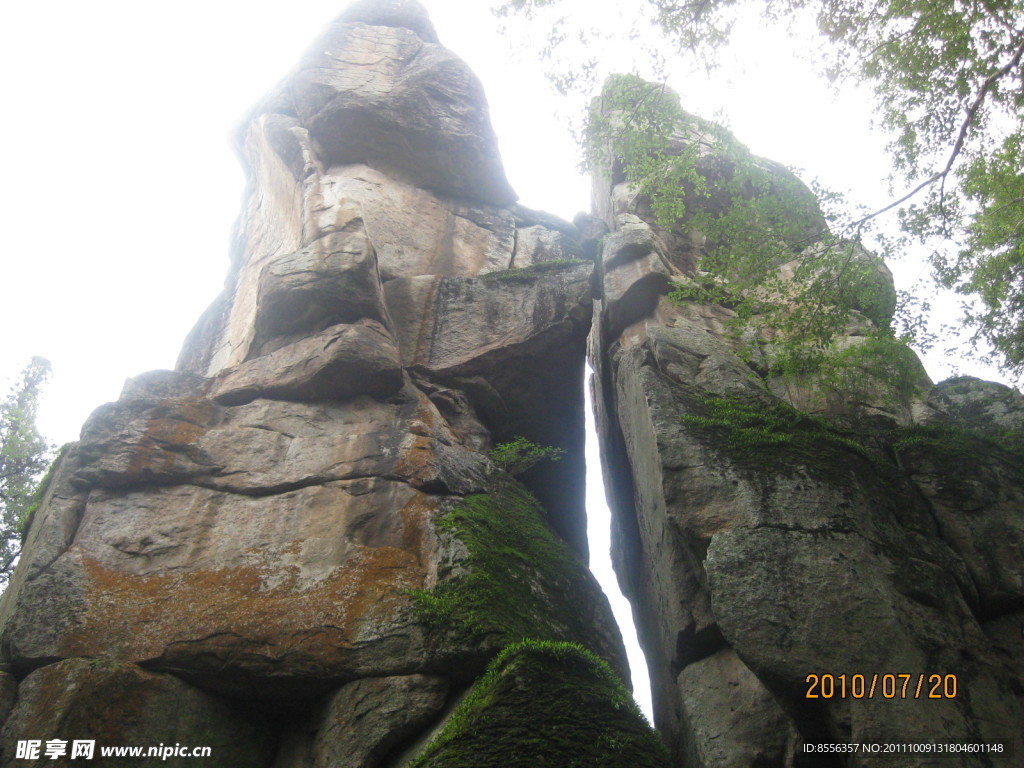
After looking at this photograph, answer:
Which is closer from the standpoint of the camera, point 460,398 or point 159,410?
point 159,410

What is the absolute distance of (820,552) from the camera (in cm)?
778

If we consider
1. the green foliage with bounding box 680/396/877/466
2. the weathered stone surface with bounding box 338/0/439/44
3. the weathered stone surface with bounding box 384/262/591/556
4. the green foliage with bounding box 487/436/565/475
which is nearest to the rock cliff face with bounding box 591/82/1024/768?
the green foliage with bounding box 680/396/877/466

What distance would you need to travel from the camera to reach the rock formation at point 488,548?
7.21 meters

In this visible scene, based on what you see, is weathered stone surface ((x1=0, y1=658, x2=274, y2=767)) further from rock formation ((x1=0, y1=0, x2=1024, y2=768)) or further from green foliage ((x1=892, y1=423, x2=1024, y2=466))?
green foliage ((x1=892, y1=423, x2=1024, y2=466))

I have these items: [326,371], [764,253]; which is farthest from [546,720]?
[764,253]

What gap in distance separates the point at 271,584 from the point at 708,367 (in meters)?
6.80

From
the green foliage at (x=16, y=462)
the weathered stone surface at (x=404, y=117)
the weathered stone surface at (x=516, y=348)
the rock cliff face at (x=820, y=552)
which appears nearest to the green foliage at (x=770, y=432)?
the rock cliff face at (x=820, y=552)

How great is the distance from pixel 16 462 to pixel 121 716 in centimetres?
1394

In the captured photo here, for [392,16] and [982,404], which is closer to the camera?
[982,404]

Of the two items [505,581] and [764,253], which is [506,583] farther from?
[764,253]

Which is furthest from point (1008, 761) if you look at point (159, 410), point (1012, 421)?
point (159, 410)

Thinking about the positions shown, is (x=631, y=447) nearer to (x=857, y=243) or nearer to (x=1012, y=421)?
(x=857, y=243)

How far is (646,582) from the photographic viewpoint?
12.2 m

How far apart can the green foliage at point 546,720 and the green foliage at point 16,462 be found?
13.8 meters
